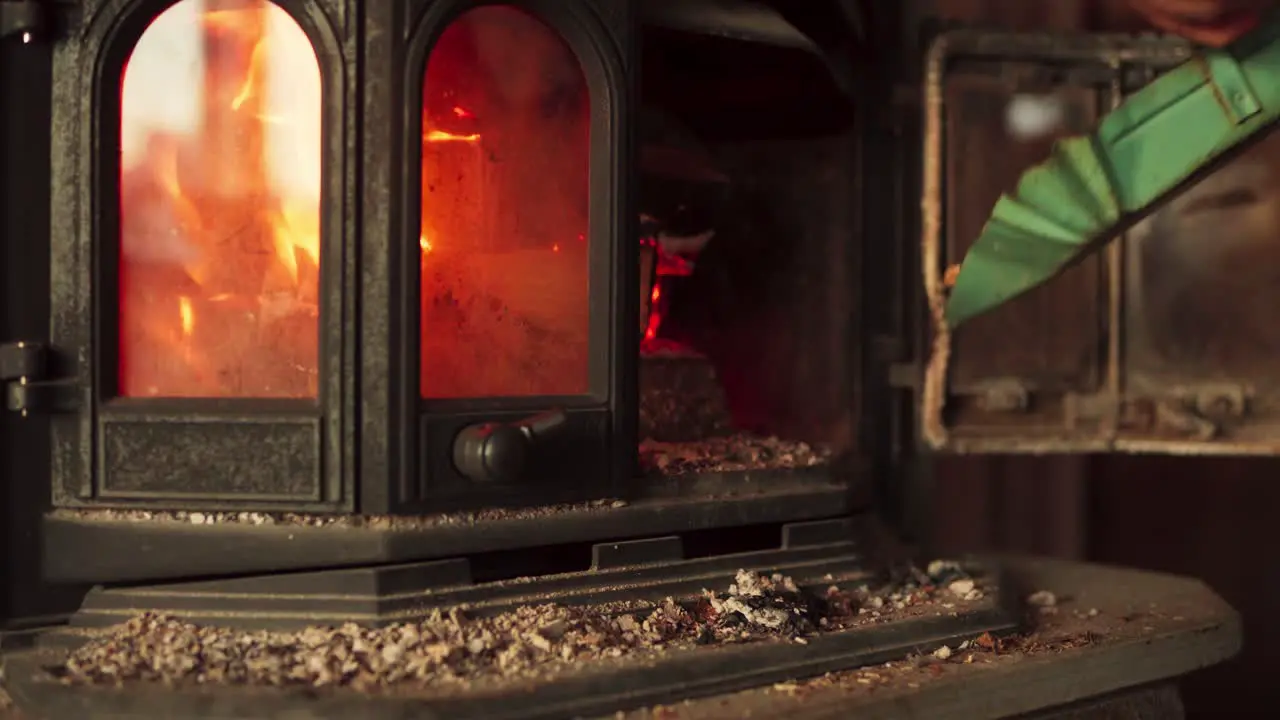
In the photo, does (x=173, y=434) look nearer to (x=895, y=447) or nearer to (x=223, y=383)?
(x=223, y=383)

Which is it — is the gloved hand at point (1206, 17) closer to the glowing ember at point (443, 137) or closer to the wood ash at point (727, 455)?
the wood ash at point (727, 455)

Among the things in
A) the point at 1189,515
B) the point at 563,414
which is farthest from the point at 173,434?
the point at 1189,515

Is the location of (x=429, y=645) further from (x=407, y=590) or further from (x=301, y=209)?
(x=301, y=209)

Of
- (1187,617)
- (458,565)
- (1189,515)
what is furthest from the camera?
(1189,515)

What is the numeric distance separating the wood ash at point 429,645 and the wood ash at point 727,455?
28cm

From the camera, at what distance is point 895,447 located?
2.42 meters

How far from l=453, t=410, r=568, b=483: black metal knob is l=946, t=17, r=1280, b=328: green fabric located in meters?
0.91

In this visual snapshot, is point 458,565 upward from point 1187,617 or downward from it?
upward

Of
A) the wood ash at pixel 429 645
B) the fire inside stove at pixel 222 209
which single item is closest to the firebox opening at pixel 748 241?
the wood ash at pixel 429 645

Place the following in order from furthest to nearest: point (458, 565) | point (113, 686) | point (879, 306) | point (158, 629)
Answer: point (879, 306) < point (458, 565) < point (158, 629) < point (113, 686)

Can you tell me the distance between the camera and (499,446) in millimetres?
1624

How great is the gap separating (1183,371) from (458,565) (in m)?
1.52

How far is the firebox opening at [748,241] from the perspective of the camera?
2.29 meters

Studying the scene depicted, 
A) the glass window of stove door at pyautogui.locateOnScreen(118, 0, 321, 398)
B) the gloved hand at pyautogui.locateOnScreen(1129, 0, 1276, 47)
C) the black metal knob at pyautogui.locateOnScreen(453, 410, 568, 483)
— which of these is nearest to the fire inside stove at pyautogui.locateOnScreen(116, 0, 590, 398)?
the glass window of stove door at pyautogui.locateOnScreen(118, 0, 321, 398)
